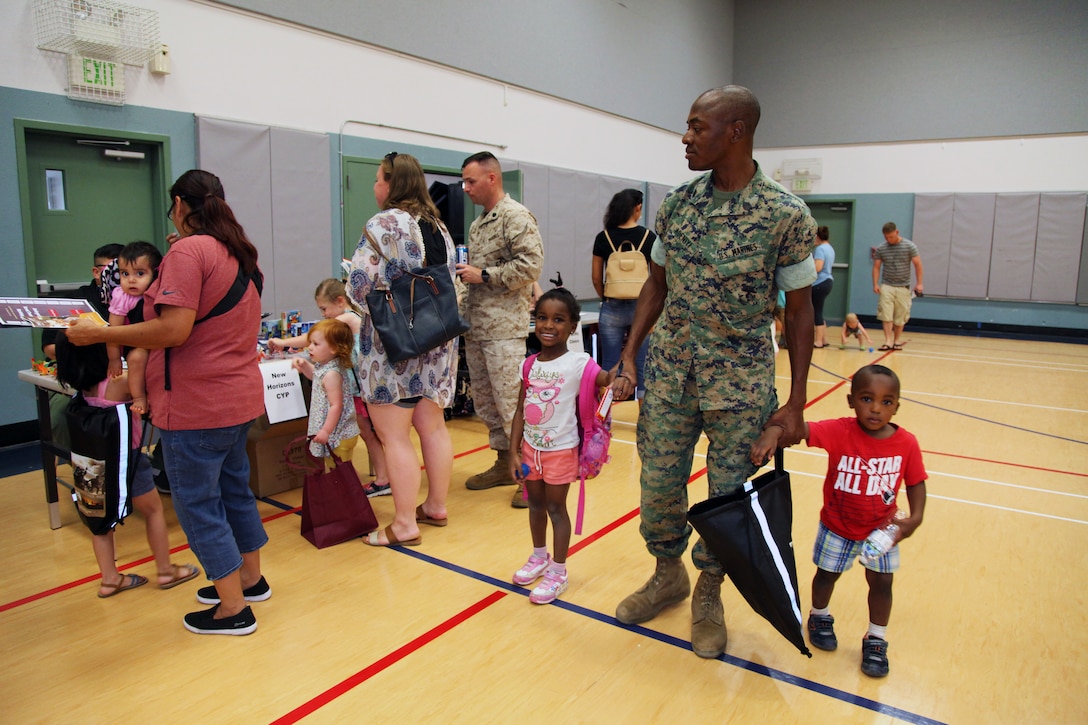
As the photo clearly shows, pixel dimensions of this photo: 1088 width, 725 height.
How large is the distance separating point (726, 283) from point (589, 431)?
2.62 ft

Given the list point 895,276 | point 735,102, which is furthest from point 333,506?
point 895,276

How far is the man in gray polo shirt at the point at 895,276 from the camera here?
31.7 ft

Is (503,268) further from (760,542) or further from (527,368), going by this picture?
(760,542)

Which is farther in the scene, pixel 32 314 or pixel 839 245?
pixel 839 245

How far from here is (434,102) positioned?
788 cm

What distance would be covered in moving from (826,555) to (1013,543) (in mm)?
1648

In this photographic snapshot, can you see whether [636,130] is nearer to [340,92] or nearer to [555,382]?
[340,92]

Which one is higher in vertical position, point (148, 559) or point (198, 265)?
point (198, 265)

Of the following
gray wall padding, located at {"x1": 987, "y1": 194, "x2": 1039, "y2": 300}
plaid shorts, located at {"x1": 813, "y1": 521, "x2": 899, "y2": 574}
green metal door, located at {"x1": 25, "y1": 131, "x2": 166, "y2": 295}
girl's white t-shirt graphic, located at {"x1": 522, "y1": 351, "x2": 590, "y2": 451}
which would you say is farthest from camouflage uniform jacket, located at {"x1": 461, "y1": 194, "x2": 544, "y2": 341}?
gray wall padding, located at {"x1": 987, "y1": 194, "x2": 1039, "y2": 300}

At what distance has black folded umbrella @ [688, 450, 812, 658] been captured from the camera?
80.0 inches

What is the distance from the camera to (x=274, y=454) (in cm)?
407

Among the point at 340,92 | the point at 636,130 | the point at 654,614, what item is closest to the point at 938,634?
the point at 654,614

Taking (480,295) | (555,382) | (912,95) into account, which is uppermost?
(912,95)

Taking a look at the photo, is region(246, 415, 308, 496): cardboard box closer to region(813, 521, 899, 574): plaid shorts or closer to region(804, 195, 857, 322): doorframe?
region(813, 521, 899, 574): plaid shorts
